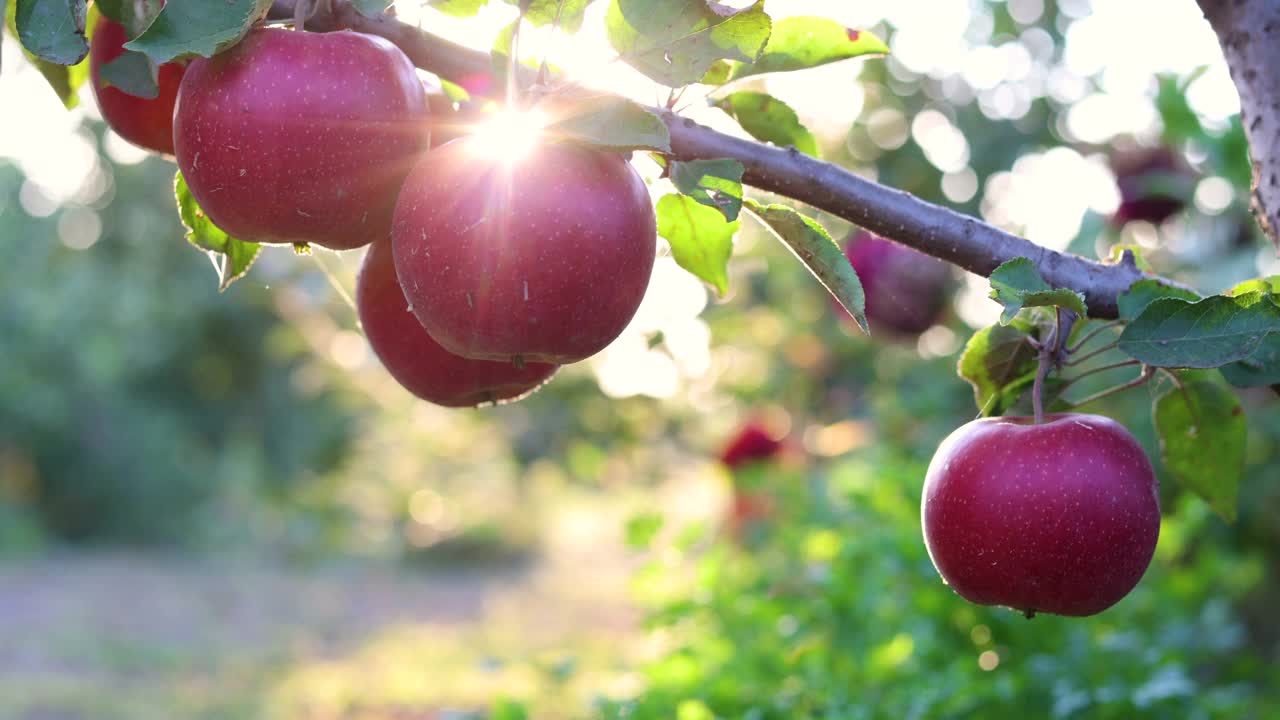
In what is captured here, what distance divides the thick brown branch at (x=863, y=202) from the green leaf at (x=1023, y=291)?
3.1 inches

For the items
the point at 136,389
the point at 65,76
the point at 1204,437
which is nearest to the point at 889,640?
the point at 1204,437


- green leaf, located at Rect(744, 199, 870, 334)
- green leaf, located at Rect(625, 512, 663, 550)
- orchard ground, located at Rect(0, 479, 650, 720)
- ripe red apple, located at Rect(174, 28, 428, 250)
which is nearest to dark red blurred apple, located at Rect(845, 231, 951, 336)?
green leaf, located at Rect(625, 512, 663, 550)

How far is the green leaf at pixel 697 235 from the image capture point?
815 mm

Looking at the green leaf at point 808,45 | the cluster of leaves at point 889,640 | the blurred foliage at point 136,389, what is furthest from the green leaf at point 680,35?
the blurred foliage at point 136,389

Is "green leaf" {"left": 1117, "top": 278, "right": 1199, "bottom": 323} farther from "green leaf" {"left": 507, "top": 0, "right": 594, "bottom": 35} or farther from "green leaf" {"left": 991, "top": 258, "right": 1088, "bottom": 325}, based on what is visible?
"green leaf" {"left": 507, "top": 0, "right": 594, "bottom": 35}

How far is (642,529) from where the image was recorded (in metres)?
1.90

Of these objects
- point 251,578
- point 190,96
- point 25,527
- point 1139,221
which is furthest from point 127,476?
point 190,96

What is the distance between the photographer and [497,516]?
1224 centimetres

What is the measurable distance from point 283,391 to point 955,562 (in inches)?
477

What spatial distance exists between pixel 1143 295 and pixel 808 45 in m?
0.30

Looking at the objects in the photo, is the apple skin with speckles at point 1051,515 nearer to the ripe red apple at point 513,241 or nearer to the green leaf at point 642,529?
the ripe red apple at point 513,241

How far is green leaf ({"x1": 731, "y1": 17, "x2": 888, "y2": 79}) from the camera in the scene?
803mm

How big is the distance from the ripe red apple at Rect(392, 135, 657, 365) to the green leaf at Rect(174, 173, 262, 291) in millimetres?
203

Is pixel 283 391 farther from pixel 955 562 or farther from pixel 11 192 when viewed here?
pixel 955 562
